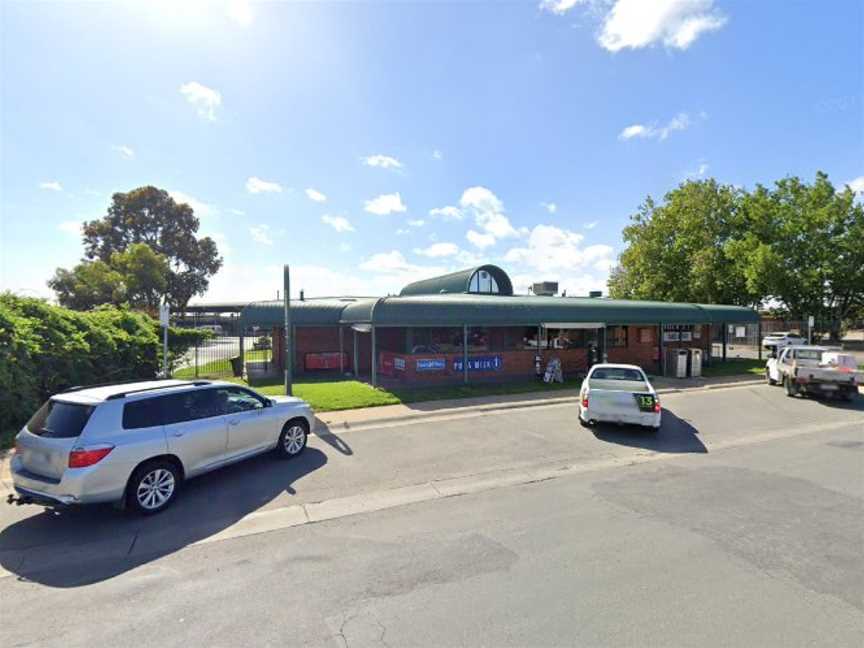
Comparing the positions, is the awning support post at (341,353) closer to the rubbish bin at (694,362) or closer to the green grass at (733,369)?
the rubbish bin at (694,362)

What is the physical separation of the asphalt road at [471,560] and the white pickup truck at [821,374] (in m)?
7.15

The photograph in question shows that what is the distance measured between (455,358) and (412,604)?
12.7 m

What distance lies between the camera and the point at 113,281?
3428 cm

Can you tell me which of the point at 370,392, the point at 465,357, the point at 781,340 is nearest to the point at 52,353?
the point at 370,392

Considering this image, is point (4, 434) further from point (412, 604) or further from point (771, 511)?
point (771, 511)

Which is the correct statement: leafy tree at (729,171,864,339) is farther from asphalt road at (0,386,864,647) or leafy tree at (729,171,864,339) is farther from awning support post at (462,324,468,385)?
asphalt road at (0,386,864,647)

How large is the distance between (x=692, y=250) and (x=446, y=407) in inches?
1147

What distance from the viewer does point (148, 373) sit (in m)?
15.0

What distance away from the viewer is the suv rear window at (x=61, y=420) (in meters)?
5.27

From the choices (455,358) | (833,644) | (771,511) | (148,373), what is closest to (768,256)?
(455,358)

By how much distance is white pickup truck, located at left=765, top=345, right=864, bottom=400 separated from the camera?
13195mm

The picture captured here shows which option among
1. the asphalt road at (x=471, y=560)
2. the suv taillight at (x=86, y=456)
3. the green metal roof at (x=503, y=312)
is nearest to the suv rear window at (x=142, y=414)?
the suv taillight at (x=86, y=456)

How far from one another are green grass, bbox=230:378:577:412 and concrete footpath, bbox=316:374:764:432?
36cm

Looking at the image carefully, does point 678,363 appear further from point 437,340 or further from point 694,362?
point 437,340
